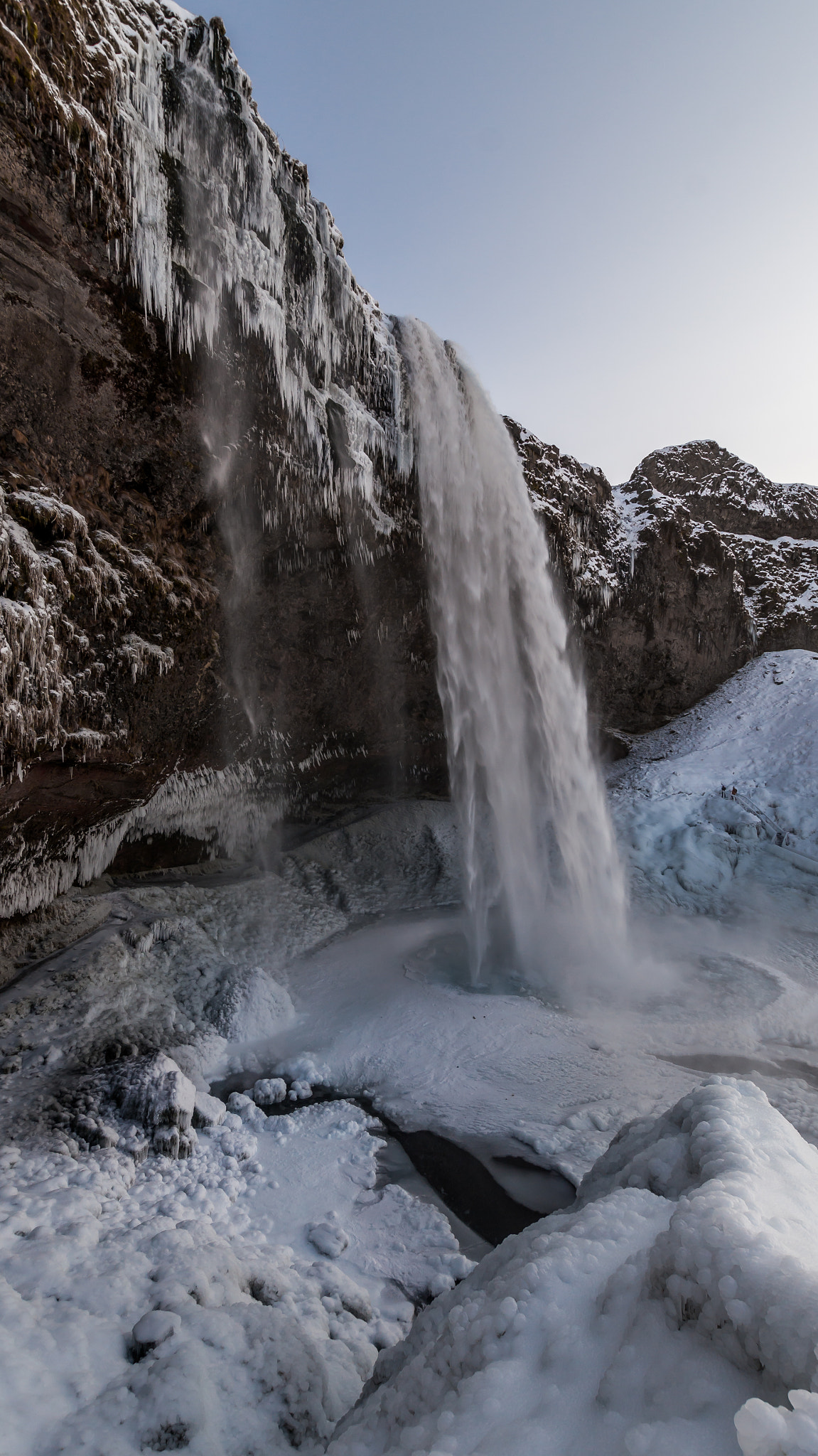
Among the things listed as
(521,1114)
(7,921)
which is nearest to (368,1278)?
(521,1114)

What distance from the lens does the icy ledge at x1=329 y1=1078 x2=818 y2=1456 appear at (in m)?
1.66

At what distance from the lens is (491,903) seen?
12430 mm

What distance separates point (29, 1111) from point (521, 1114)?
485 centimetres

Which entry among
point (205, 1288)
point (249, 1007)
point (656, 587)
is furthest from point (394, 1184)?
point (656, 587)

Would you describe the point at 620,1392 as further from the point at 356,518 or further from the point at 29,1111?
the point at 356,518

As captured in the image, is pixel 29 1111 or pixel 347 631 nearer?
pixel 29 1111

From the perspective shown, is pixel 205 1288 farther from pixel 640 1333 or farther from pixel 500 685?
pixel 500 685

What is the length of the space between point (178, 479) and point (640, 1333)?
1035cm

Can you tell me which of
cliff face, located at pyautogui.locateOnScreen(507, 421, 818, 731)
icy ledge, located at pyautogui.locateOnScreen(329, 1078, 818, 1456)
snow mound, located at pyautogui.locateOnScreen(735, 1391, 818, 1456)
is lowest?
icy ledge, located at pyautogui.locateOnScreen(329, 1078, 818, 1456)

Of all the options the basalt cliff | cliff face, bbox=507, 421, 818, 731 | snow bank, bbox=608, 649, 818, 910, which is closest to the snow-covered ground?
snow bank, bbox=608, 649, 818, 910

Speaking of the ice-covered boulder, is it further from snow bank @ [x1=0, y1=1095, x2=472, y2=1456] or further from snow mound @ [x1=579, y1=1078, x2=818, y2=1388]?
snow mound @ [x1=579, y1=1078, x2=818, y2=1388]

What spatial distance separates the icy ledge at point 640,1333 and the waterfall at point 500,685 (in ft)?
28.5

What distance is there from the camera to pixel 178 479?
9500 millimetres

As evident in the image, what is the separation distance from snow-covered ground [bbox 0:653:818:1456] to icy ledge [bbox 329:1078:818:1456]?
0.03 ft
